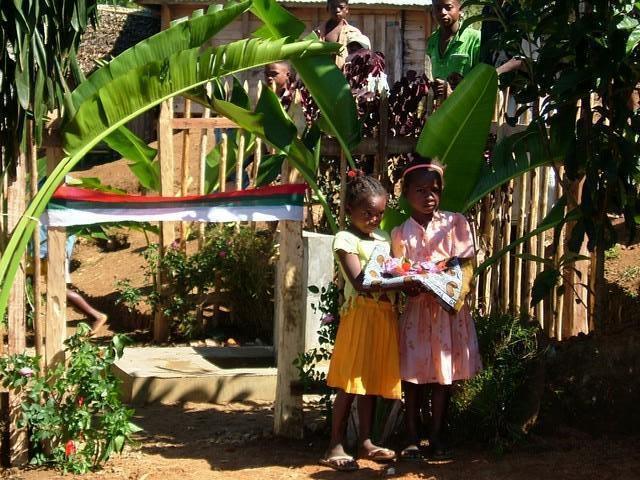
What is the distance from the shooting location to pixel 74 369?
220 inches

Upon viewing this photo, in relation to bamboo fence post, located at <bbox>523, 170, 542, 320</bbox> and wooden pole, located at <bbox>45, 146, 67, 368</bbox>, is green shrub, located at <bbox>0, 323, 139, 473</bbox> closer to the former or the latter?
wooden pole, located at <bbox>45, 146, 67, 368</bbox>

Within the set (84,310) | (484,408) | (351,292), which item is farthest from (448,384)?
(84,310)

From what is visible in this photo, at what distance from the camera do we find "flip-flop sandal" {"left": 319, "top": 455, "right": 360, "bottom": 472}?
216 inches

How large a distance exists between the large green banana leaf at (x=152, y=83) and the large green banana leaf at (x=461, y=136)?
79 cm

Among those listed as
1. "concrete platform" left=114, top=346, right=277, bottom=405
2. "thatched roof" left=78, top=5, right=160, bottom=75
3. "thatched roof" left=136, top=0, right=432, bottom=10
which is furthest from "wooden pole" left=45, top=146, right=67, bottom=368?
"thatched roof" left=78, top=5, right=160, bottom=75

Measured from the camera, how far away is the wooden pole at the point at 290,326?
20.0ft

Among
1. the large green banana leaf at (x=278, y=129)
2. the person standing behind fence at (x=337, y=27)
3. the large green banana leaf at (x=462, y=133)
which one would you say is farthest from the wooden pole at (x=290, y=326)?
the person standing behind fence at (x=337, y=27)

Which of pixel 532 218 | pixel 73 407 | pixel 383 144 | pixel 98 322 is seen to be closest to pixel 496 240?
pixel 532 218

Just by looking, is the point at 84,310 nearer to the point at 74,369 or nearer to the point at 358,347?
the point at 74,369

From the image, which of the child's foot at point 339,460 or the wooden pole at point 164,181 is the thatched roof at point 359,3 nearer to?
the wooden pole at point 164,181

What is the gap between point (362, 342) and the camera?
18.0 ft

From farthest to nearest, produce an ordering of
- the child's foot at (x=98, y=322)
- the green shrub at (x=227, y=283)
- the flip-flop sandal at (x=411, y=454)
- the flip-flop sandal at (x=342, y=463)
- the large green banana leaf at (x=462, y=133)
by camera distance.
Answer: the child's foot at (x=98, y=322) → the green shrub at (x=227, y=283) → the large green banana leaf at (x=462, y=133) → the flip-flop sandal at (x=411, y=454) → the flip-flop sandal at (x=342, y=463)

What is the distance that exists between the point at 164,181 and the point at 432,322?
4.43 metres

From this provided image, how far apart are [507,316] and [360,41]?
11.7ft
